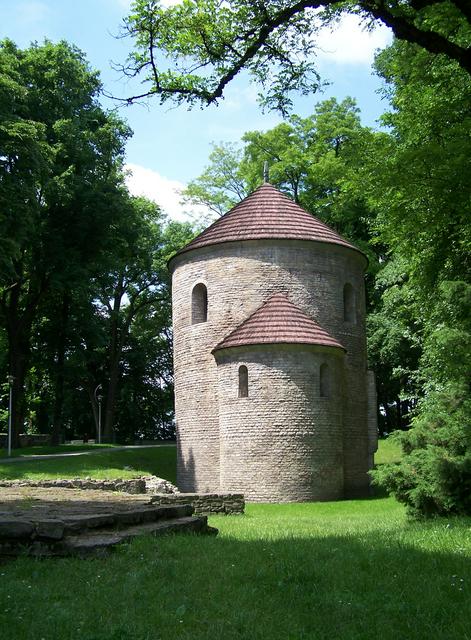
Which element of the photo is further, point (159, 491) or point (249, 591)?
point (159, 491)

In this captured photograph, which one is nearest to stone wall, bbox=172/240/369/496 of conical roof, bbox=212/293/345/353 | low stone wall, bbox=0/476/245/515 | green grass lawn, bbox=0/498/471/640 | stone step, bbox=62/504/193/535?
conical roof, bbox=212/293/345/353

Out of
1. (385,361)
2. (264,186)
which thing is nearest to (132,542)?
(264,186)

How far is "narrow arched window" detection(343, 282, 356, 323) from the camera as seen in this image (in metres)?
25.5

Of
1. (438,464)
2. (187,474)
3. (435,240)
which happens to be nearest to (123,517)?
(438,464)

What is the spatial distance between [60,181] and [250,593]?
25.5 meters

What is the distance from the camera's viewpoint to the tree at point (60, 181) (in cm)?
2962

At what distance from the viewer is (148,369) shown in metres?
52.5

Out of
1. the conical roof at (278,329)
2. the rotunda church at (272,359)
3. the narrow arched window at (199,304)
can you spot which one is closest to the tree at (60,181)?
the rotunda church at (272,359)

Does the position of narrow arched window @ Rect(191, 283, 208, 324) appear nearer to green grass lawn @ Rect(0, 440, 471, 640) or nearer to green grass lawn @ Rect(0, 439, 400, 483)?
green grass lawn @ Rect(0, 439, 400, 483)

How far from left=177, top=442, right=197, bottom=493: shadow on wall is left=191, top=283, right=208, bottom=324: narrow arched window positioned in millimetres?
4561

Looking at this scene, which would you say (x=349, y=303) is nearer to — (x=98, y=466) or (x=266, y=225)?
(x=266, y=225)

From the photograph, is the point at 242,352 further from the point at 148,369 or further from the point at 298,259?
the point at 148,369

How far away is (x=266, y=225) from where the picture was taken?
24.2m

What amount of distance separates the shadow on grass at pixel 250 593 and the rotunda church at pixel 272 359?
12.8 metres
